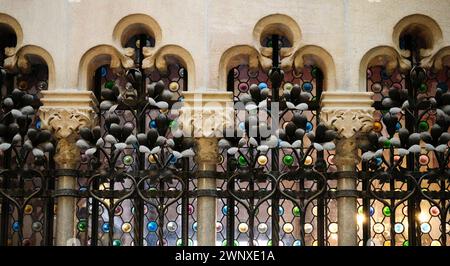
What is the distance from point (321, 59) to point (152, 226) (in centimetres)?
290

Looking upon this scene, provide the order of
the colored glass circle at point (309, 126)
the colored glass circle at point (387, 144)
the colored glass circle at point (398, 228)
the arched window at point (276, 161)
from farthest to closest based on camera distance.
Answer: the colored glass circle at point (309, 126), the colored glass circle at point (398, 228), the colored glass circle at point (387, 144), the arched window at point (276, 161)

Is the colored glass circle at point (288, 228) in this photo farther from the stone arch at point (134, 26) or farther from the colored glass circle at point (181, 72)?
the stone arch at point (134, 26)

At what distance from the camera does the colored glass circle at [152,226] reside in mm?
14391

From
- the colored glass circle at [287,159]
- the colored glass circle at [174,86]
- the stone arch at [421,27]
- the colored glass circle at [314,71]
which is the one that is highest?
the stone arch at [421,27]

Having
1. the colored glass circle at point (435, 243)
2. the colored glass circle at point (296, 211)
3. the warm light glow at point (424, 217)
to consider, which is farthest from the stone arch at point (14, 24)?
the colored glass circle at point (435, 243)

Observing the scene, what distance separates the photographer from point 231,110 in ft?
46.5

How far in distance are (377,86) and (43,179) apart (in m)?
4.30

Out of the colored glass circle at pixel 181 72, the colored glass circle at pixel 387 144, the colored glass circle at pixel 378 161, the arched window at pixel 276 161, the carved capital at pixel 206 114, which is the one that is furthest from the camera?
the colored glass circle at pixel 181 72

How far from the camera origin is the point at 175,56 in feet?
47.7

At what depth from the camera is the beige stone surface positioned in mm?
14414

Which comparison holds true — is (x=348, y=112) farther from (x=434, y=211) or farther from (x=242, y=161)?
(x=434, y=211)

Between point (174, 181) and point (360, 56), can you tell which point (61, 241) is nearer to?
point (174, 181)

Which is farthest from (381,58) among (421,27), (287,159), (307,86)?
(287,159)

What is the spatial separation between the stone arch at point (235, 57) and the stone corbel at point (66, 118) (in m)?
1.62
